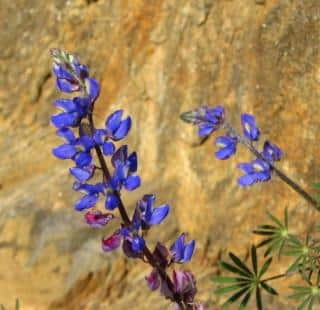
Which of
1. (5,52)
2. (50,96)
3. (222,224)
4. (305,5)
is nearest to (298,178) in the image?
(222,224)

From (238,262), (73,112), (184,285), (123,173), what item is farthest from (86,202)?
(238,262)

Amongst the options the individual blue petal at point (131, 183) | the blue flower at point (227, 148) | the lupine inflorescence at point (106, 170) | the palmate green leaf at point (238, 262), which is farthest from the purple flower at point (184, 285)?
the palmate green leaf at point (238, 262)

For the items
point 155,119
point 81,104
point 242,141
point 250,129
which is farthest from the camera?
point 155,119

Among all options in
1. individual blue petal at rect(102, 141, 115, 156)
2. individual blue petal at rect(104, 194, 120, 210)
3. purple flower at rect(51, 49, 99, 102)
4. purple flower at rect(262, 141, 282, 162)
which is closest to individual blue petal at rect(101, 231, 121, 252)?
individual blue petal at rect(104, 194, 120, 210)

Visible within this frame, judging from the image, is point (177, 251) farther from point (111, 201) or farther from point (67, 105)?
point (67, 105)

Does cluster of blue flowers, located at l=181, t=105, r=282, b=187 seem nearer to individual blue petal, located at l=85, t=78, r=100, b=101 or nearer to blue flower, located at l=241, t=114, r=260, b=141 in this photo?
blue flower, located at l=241, t=114, r=260, b=141

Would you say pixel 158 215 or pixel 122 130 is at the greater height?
pixel 122 130
